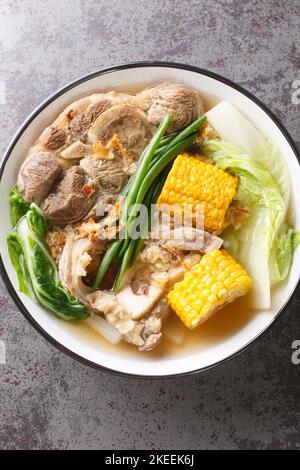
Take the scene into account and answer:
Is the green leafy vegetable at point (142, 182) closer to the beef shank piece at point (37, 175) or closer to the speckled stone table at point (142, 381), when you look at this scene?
the beef shank piece at point (37, 175)

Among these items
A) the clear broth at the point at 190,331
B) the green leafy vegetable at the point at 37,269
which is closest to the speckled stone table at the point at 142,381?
Result: the clear broth at the point at 190,331

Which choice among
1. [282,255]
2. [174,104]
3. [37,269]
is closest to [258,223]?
[282,255]

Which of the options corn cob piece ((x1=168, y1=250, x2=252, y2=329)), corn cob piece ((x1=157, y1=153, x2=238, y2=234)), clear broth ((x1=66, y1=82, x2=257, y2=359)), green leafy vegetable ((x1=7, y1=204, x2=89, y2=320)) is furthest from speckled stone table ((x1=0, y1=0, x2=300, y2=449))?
corn cob piece ((x1=157, y1=153, x2=238, y2=234))

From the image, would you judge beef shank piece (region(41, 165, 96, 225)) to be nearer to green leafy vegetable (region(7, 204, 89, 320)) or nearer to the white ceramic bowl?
green leafy vegetable (region(7, 204, 89, 320))

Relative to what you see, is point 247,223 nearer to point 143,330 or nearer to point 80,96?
point 143,330

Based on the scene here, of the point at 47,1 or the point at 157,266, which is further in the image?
the point at 47,1
